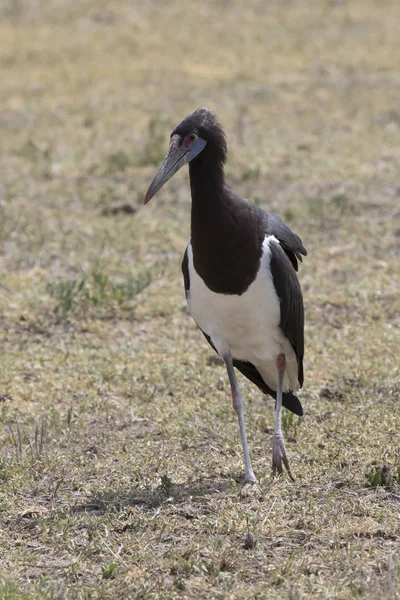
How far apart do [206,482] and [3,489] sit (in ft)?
Result: 2.97

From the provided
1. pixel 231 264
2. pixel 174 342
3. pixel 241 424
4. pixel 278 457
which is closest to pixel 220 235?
pixel 231 264

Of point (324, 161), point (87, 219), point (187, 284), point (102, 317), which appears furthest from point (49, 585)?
point (324, 161)

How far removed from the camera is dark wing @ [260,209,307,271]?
5.22 meters

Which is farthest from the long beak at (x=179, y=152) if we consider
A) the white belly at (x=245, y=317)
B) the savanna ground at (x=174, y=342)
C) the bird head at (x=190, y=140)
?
the savanna ground at (x=174, y=342)

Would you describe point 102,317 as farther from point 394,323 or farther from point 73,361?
point 394,323

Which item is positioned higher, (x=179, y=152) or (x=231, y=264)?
(x=179, y=152)

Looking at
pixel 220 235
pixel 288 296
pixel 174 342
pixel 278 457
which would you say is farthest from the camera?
pixel 174 342

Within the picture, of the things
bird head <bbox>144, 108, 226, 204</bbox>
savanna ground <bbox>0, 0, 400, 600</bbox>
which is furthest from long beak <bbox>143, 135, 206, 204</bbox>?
savanna ground <bbox>0, 0, 400, 600</bbox>

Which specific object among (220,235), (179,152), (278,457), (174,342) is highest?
(179,152)

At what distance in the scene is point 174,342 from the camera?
289 inches

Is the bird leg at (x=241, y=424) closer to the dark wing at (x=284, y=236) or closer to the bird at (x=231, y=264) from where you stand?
the bird at (x=231, y=264)

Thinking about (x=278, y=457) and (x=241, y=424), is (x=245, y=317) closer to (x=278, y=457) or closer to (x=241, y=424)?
(x=241, y=424)

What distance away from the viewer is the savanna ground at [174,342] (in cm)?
429

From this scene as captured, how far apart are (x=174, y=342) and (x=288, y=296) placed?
222 centimetres
